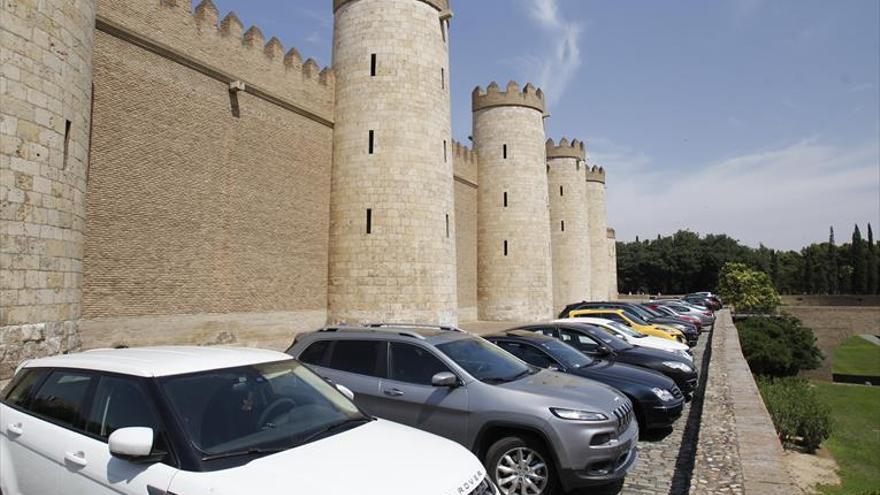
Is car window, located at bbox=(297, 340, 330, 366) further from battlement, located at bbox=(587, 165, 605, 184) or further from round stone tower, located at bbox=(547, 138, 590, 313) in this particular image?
battlement, located at bbox=(587, 165, 605, 184)

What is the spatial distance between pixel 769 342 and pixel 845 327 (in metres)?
39.0

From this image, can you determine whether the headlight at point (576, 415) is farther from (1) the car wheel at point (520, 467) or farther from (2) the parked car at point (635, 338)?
(2) the parked car at point (635, 338)

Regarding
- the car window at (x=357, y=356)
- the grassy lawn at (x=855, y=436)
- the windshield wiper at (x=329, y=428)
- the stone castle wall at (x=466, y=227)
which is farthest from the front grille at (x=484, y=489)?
the stone castle wall at (x=466, y=227)

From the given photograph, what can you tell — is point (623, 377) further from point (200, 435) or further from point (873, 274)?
point (873, 274)

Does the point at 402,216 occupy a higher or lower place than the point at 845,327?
higher

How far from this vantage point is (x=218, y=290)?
16266 millimetres

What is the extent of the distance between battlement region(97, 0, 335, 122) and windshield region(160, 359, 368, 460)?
1308cm

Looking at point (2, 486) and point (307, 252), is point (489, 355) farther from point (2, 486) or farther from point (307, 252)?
point (307, 252)

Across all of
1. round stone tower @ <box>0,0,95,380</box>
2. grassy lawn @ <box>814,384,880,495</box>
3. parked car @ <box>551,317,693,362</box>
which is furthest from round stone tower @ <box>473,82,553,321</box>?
round stone tower @ <box>0,0,95,380</box>

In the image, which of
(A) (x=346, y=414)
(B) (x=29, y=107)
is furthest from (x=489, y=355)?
(B) (x=29, y=107)

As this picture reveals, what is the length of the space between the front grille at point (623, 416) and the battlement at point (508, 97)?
2680 cm

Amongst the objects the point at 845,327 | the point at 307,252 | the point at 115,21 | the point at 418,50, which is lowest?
the point at 845,327

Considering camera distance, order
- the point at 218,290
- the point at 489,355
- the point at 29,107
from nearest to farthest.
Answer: the point at 489,355
the point at 29,107
the point at 218,290

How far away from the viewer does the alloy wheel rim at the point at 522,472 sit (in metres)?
5.41
